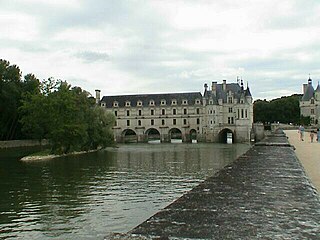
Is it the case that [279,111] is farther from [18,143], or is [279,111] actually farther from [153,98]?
[18,143]

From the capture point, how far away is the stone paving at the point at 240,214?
16.6ft

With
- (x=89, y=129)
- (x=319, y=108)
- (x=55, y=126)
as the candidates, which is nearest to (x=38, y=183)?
(x=55, y=126)

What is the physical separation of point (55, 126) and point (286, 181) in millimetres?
40963

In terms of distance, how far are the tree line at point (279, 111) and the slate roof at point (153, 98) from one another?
29356mm

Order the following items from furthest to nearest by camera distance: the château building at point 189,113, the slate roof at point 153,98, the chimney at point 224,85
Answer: the slate roof at point 153,98
the chimney at point 224,85
the château building at point 189,113

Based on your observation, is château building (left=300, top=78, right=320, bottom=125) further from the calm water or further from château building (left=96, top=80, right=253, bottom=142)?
the calm water

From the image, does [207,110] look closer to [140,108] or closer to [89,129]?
[140,108]

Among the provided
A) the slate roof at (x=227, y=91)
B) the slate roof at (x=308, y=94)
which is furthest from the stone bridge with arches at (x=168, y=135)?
the slate roof at (x=308, y=94)

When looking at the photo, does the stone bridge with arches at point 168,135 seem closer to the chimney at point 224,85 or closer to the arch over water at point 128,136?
the arch over water at point 128,136

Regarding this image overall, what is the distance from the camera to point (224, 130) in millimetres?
89188

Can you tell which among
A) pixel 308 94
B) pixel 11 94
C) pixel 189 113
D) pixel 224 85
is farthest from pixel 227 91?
pixel 11 94

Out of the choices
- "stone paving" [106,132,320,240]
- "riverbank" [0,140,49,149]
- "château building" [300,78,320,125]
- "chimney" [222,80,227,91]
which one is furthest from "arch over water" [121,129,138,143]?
"stone paving" [106,132,320,240]

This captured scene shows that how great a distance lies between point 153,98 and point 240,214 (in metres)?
89.4

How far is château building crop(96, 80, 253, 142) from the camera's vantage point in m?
86.6
